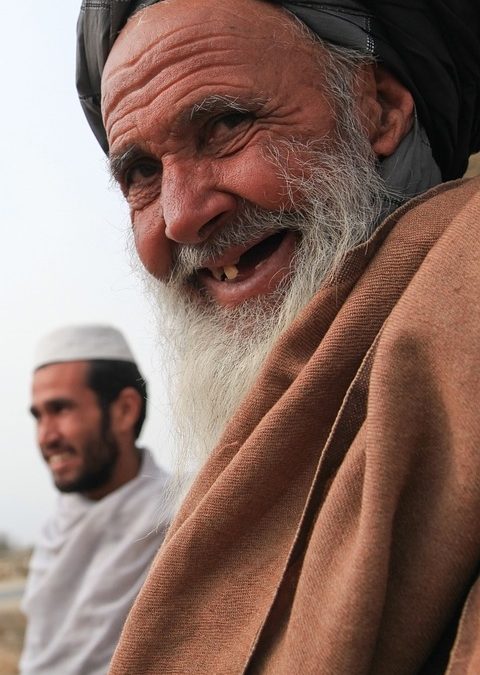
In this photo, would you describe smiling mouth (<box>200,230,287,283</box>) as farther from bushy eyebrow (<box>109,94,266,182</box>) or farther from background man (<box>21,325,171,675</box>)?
background man (<box>21,325,171,675</box>)

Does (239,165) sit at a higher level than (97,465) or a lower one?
higher

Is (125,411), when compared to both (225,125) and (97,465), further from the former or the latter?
(225,125)

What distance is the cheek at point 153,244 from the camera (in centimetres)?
197

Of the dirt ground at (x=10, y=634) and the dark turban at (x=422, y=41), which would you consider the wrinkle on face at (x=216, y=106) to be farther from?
the dirt ground at (x=10, y=634)

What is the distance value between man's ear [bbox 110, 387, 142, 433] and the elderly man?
2.80 meters

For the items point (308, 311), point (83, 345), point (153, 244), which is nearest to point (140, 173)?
point (153, 244)

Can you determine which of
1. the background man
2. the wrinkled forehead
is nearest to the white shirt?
the background man

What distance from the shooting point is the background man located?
14.6 ft

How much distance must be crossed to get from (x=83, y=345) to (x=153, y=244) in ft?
12.0

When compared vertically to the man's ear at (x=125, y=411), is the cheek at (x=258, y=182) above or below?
above

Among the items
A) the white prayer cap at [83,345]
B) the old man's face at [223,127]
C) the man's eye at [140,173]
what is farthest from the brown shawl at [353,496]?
the white prayer cap at [83,345]

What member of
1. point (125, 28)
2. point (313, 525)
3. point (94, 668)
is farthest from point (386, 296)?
point (94, 668)

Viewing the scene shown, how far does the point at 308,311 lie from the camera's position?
1431mm

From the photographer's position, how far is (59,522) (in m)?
5.12
